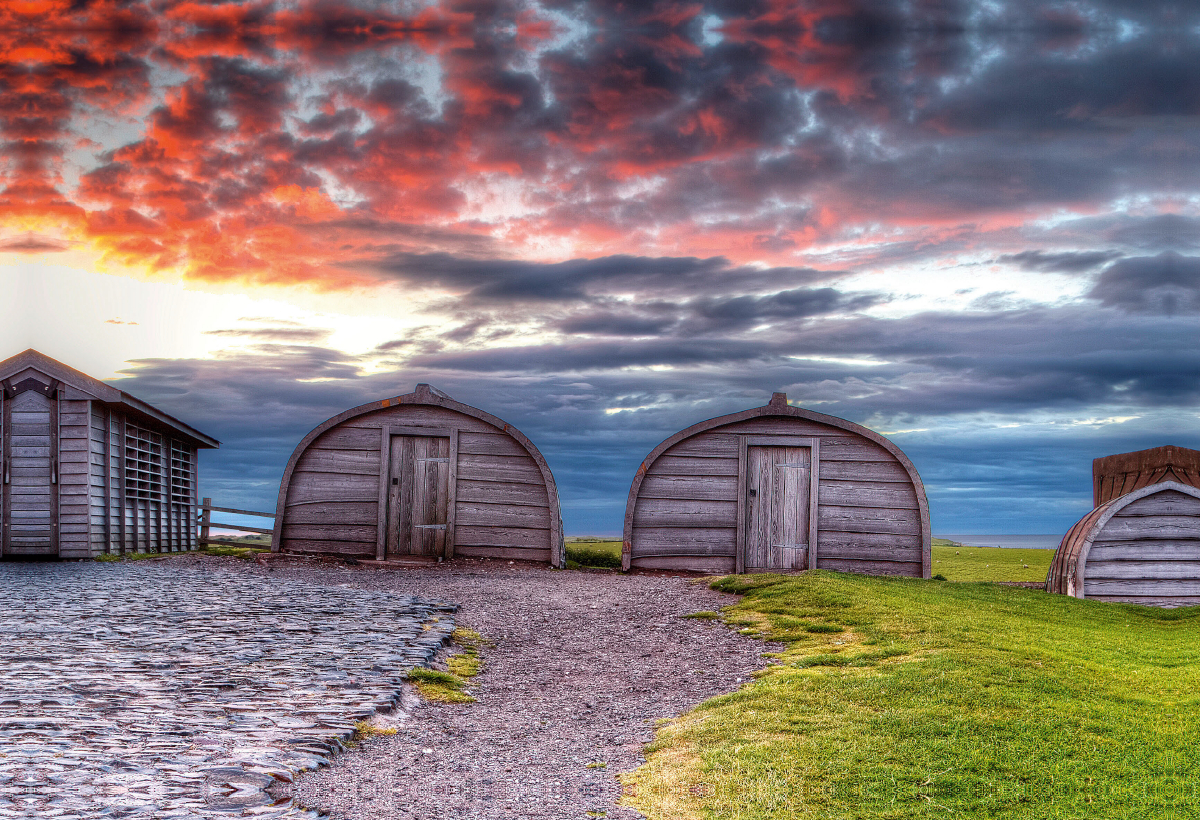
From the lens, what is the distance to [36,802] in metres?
4.71

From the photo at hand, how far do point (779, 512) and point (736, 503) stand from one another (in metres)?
0.97

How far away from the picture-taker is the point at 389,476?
20406mm

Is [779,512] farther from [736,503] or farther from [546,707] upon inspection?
[546,707]

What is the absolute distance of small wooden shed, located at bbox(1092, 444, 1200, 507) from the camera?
18188 millimetres

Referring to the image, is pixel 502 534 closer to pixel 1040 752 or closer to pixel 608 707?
pixel 608 707

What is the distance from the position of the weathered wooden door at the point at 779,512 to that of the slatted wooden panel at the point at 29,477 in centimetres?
1552

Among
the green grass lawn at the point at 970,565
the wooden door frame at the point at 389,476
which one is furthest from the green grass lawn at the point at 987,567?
the wooden door frame at the point at 389,476

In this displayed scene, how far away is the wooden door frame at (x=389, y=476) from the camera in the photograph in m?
20.2

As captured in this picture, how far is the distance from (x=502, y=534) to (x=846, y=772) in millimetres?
15033

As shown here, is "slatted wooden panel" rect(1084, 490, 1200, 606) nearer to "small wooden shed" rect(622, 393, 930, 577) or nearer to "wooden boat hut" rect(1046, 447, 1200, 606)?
"wooden boat hut" rect(1046, 447, 1200, 606)

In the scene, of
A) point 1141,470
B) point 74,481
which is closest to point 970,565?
point 1141,470

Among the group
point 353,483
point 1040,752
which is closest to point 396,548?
point 353,483

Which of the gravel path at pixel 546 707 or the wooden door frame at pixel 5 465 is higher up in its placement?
the wooden door frame at pixel 5 465

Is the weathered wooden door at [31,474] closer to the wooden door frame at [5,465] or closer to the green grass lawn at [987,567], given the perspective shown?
the wooden door frame at [5,465]
